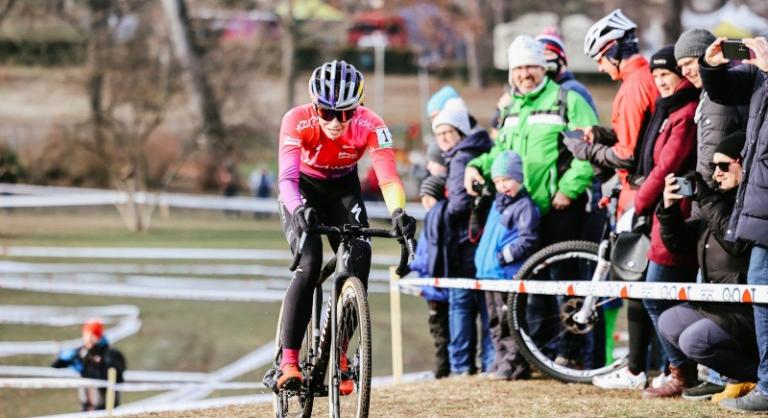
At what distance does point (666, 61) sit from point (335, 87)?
8.28 feet

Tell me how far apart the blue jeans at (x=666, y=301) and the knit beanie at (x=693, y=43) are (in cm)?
139

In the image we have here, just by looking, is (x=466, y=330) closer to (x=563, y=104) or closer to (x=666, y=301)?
(x=563, y=104)

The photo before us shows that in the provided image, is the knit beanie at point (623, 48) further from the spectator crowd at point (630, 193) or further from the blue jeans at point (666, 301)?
the blue jeans at point (666, 301)

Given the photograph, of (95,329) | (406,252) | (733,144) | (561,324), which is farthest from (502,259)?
(95,329)

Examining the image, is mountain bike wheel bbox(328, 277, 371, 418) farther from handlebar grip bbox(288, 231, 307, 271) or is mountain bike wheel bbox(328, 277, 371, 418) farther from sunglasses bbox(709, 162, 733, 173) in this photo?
sunglasses bbox(709, 162, 733, 173)

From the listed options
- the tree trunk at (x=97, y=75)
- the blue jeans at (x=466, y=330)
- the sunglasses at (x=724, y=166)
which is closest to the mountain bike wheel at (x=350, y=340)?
the sunglasses at (x=724, y=166)

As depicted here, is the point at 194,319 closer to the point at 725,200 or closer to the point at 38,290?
the point at 38,290

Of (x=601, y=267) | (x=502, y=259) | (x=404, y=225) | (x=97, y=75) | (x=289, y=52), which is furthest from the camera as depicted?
(x=289, y=52)

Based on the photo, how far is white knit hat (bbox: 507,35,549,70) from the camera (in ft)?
33.4

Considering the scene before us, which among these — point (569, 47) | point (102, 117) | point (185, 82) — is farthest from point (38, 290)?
point (569, 47)

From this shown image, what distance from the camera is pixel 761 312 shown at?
26.3 ft

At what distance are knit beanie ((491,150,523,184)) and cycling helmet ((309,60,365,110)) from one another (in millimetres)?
2647

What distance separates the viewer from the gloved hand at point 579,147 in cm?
963

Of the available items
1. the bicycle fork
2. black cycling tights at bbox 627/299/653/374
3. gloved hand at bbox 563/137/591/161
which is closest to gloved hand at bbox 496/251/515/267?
gloved hand at bbox 563/137/591/161
